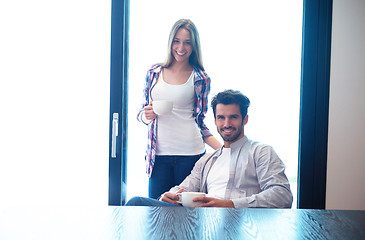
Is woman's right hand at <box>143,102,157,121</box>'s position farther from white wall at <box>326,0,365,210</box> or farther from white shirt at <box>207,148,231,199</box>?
white wall at <box>326,0,365,210</box>

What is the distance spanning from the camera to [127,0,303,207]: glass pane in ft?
8.07

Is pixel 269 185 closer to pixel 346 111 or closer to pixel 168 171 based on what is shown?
pixel 168 171

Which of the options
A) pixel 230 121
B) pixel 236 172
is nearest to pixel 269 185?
pixel 236 172

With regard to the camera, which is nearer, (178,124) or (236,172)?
(236,172)

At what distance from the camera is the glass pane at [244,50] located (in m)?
2.46

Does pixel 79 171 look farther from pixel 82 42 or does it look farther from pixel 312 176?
pixel 312 176

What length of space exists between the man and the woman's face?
437mm

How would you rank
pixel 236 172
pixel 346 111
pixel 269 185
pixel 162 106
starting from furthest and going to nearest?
pixel 346 111, pixel 162 106, pixel 236 172, pixel 269 185

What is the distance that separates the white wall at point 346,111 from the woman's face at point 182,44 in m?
0.97

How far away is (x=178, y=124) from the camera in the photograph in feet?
7.49

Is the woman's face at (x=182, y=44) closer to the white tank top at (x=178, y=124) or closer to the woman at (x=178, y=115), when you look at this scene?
the woman at (x=178, y=115)

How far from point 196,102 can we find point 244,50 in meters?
0.52

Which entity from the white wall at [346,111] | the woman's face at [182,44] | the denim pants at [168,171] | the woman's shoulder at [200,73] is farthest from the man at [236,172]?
the white wall at [346,111]

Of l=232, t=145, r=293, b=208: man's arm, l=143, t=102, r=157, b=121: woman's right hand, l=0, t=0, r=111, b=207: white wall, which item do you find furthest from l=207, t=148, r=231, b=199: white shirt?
l=0, t=0, r=111, b=207: white wall
